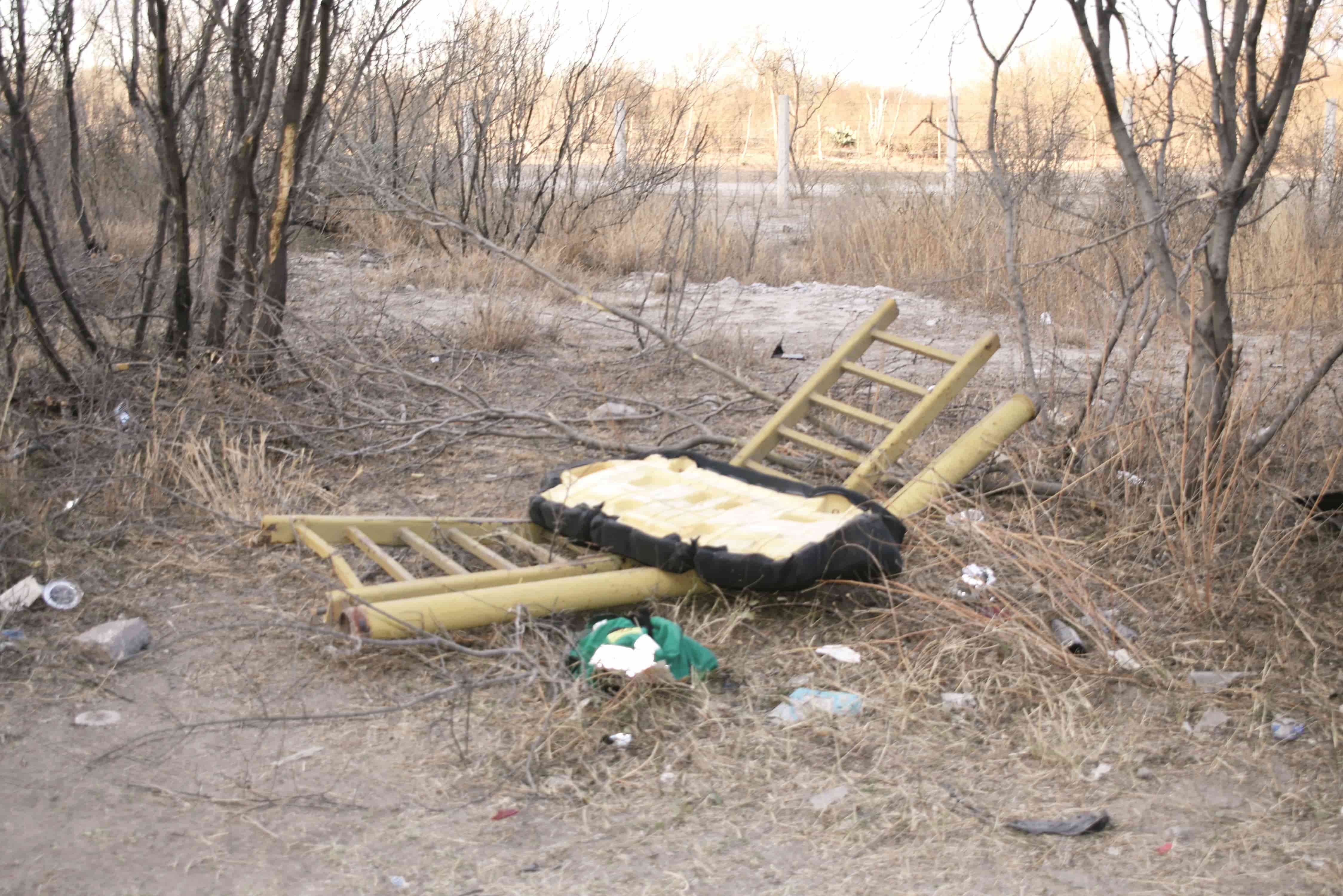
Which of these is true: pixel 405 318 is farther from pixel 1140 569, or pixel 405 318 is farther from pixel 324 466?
pixel 1140 569

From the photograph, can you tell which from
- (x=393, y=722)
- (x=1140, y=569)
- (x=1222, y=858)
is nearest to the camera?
(x=1222, y=858)

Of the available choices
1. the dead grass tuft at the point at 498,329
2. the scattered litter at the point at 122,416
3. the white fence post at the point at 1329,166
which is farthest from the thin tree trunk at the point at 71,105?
the white fence post at the point at 1329,166

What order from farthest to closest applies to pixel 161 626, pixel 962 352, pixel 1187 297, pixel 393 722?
pixel 962 352 < pixel 1187 297 < pixel 161 626 < pixel 393 722

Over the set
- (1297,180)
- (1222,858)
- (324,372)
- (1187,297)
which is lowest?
(1222,858)

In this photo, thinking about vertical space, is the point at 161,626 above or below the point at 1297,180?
below

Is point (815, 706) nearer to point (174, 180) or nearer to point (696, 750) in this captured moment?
point (696, 750)

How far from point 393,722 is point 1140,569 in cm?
213

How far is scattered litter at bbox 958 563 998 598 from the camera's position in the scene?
3270 millimetres

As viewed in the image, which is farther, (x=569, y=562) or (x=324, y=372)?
(x=324, y=372)

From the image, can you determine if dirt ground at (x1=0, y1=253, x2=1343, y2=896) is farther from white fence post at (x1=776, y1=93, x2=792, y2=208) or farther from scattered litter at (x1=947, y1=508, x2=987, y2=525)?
white fence post at (x1=776, y1=93, x2=792, y2=208)

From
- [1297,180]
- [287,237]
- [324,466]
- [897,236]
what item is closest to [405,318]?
[287,237]

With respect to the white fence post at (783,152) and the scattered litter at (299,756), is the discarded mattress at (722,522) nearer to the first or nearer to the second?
the scattered litter at (299,756)

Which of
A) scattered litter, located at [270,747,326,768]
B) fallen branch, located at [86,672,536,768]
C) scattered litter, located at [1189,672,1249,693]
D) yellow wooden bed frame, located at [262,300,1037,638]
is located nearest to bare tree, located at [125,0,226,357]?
yellow wooden bed frame, located at [262,300,1037,638]

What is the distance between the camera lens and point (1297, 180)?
6.99m
